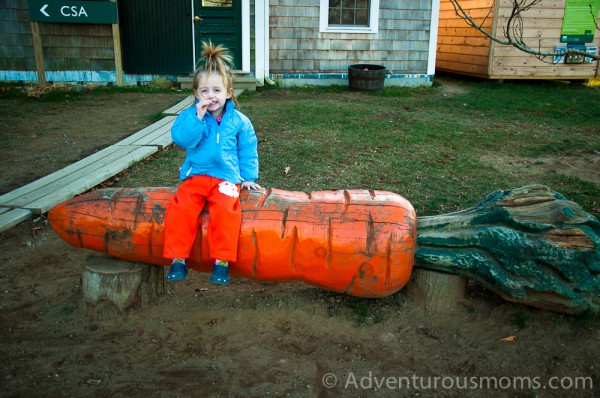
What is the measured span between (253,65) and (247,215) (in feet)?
31.6

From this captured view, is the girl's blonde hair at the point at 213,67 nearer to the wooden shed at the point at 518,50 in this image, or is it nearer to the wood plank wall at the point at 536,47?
the wooden shed at the point at 518,50

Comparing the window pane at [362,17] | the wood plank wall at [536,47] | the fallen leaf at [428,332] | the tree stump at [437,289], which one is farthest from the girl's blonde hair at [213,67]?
the wood plank wall at [536,47]

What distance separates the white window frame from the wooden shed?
9.52 ft

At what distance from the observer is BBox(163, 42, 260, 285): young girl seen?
288 centimetres

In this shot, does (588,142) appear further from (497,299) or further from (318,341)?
(318,341)

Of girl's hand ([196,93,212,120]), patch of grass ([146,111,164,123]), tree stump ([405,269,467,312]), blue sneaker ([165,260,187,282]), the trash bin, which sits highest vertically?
girl's hand ([196,93,212,120])

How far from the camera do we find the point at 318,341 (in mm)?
3078

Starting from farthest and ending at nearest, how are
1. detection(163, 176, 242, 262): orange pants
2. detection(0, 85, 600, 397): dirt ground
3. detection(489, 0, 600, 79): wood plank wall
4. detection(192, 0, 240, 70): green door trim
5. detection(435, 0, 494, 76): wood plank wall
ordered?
detection(435, 0, 494, 76): wood plank wall < detection(489, 0, 600, 79): wood plank wall < detection(192, 0, 240, 70): green door trim < detection(163, 176, 242, 262): orange pants < detection(0, 85, 600, 397): dirt ground

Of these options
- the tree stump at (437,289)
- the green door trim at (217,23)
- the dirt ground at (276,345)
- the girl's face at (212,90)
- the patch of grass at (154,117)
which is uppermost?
the green door trim at (217,23)

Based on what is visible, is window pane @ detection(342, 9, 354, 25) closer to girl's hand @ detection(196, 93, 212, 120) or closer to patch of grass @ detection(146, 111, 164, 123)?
patch of grass @ detection(146, 111, 164, 123)

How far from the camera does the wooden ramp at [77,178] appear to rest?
4.59 meters

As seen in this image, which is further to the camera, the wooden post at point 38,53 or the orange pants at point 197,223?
the wooden post at point 38,53

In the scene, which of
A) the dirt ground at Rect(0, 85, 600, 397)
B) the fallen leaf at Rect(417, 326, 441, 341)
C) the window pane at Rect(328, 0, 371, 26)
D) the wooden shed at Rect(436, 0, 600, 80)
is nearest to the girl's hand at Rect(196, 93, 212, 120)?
the dirt ground at Rect(0, 85, 600, 397)

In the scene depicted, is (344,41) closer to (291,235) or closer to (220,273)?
(291,235)
